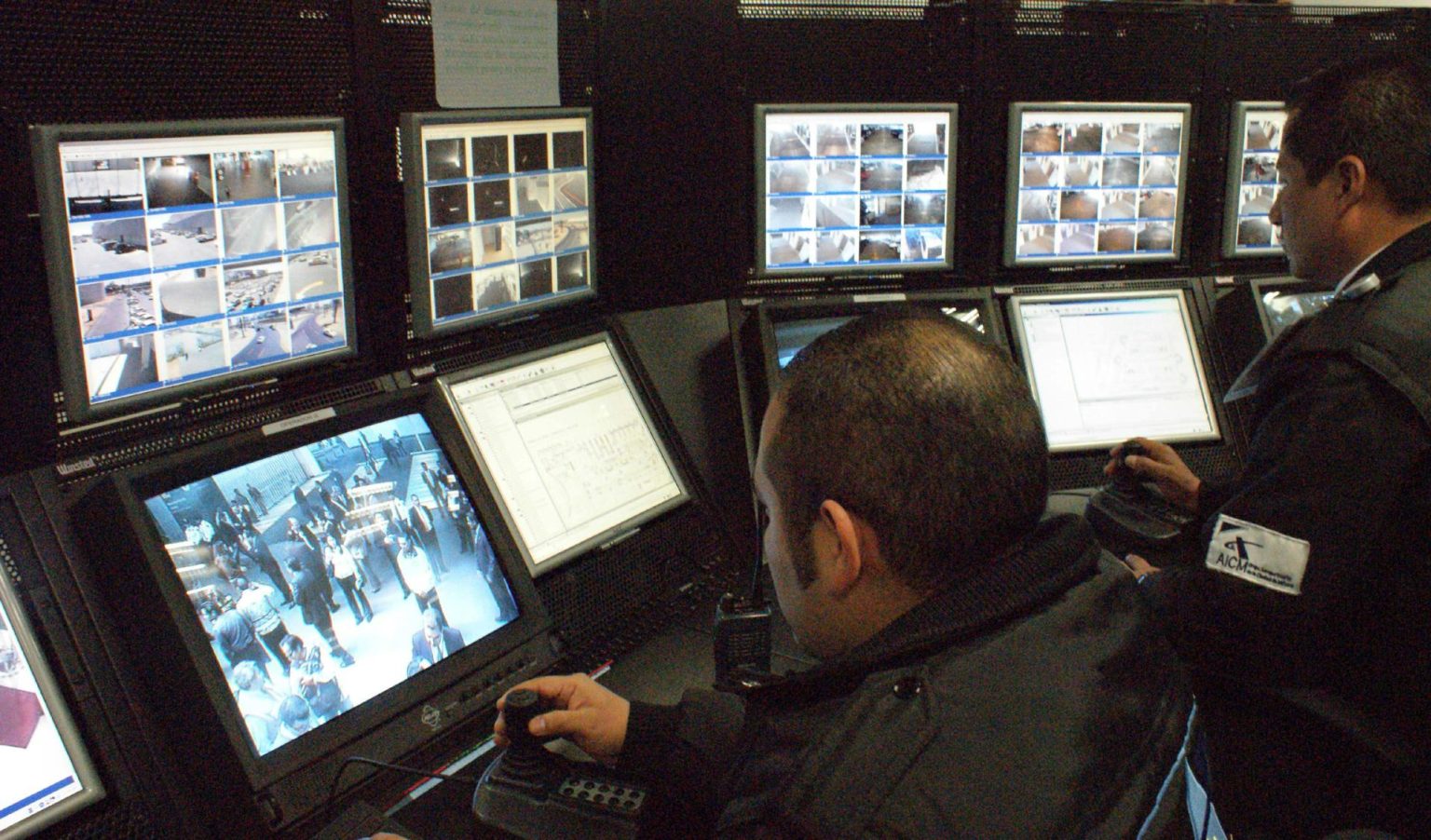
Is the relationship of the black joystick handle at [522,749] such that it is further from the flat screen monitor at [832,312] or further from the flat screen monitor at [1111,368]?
the flat screen monitor at [1111,368]

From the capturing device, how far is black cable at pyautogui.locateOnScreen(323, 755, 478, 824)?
1.40m

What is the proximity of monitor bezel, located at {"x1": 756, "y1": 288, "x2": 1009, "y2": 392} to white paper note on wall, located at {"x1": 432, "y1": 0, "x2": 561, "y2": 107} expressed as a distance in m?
0.61

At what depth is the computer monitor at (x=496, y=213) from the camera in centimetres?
182

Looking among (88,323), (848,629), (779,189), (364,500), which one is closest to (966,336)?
(848,629)

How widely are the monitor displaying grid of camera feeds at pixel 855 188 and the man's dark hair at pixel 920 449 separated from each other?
1.33 metres

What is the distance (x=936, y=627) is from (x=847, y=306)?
58.4 inches

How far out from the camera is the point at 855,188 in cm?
245

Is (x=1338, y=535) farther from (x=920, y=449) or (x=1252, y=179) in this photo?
(x=1252, y=179)

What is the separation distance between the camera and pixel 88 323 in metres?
1.39

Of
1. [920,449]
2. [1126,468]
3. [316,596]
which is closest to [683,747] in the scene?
[316,596]

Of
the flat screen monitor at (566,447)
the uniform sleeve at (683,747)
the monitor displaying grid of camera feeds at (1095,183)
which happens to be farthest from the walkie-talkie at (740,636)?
the monitor displaying grid of camera feeds at (1095,183)

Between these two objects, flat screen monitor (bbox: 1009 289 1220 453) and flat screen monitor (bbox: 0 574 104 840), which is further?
flat screen monitor (bbox: 1009 289 1220 453)

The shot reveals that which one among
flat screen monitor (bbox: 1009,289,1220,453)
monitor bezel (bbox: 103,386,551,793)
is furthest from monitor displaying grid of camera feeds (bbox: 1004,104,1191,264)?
monitor bezel (bbox: 103,386,551,793)

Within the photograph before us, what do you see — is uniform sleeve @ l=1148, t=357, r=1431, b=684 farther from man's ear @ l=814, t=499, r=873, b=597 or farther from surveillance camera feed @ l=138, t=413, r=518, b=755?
surveillance camera feed @ l=138, t=413, r=518, b=755
